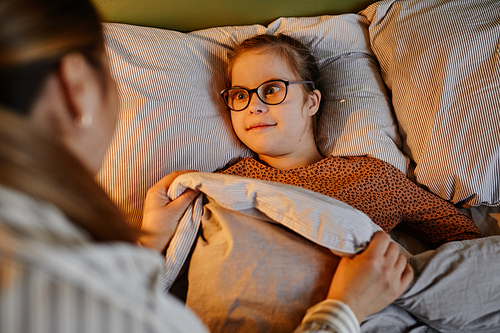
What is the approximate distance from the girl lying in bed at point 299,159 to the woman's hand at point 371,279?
1.17 ft

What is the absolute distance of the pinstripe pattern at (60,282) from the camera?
35cm

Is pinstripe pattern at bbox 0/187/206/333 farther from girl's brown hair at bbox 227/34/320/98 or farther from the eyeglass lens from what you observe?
girl's brown hair at bbox 227/34/320/98

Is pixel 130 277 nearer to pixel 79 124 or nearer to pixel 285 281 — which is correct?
pixel 79 124

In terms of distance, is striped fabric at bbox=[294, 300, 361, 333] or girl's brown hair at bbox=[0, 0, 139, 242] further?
striped fabric at bbox=[294, 300, 361, 333]

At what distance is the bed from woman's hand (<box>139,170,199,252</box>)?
3 cm

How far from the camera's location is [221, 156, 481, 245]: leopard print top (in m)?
1.17

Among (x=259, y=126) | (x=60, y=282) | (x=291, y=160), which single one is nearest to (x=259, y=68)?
(x=259, y=126)

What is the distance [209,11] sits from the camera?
1.47 metres

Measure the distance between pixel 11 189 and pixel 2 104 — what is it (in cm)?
11

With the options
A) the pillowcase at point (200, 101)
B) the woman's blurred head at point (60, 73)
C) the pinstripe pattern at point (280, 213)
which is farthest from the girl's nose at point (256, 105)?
the woman's blurred head at point (60, 73)

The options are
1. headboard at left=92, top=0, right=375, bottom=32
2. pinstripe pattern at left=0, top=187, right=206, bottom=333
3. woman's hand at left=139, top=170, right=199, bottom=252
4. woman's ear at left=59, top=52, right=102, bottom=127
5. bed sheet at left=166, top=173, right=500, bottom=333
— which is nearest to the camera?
pinstripe pattern at left=0, top=187, right=206, bottom=333

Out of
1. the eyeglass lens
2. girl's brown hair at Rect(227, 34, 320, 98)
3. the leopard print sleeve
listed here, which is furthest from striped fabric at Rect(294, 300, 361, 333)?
girl's brown hair at Rect(227, 34, 320, 98)

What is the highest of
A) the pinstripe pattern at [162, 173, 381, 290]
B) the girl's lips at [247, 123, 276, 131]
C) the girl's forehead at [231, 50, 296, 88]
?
the girl's forehead at [231, 50, 296, 88]

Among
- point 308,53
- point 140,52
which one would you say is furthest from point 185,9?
point 308,53
